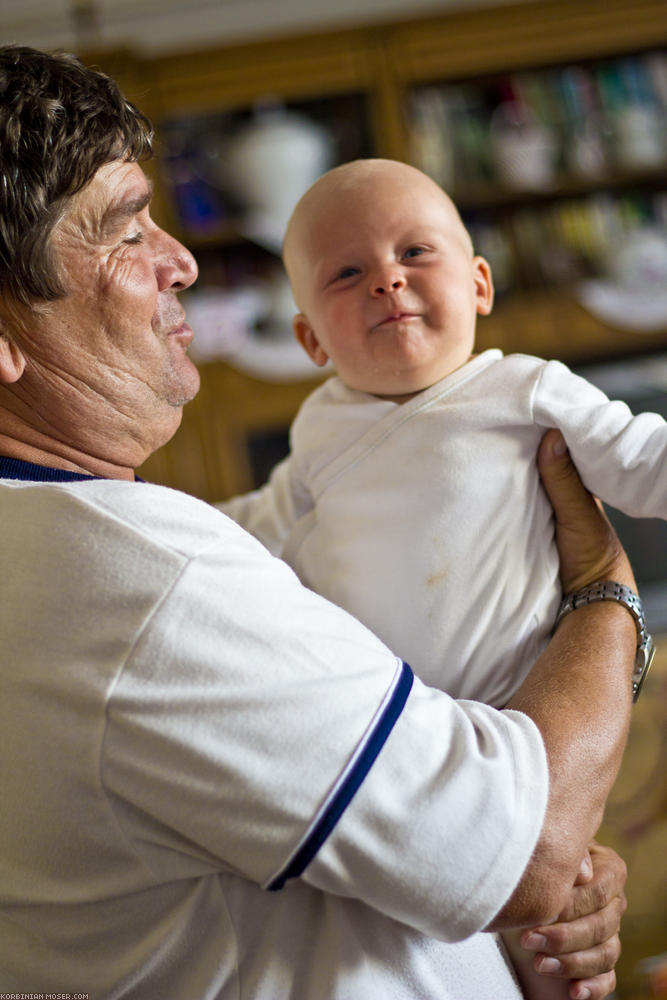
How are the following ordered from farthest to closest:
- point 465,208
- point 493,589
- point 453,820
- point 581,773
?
point 465,208, point 493,589, point 581,773, point 453,820

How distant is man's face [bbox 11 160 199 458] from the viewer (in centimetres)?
101

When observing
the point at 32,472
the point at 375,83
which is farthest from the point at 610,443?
the point at 375,83

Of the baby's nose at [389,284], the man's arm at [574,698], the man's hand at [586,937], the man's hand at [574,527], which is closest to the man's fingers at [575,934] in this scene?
the man's hand at [586,937]

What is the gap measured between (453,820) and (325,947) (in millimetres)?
201

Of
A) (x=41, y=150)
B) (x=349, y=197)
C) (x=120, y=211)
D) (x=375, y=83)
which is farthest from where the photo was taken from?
(x=375, y=83)

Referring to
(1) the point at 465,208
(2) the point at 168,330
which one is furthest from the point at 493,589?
(1) the point at 465,208

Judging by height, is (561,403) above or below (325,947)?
above

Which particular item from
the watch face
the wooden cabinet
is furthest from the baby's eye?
the wooden cabinet

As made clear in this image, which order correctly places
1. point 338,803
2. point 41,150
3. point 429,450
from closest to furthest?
point 338,803
point 41,150
point 429,450

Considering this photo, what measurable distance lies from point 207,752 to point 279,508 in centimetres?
65

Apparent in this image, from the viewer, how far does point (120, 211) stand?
1045 mm

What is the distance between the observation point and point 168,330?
112 cm

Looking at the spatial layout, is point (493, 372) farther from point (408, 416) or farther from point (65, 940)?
point (65, 940)

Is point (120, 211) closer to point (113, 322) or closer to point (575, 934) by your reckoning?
point (113, 322)
